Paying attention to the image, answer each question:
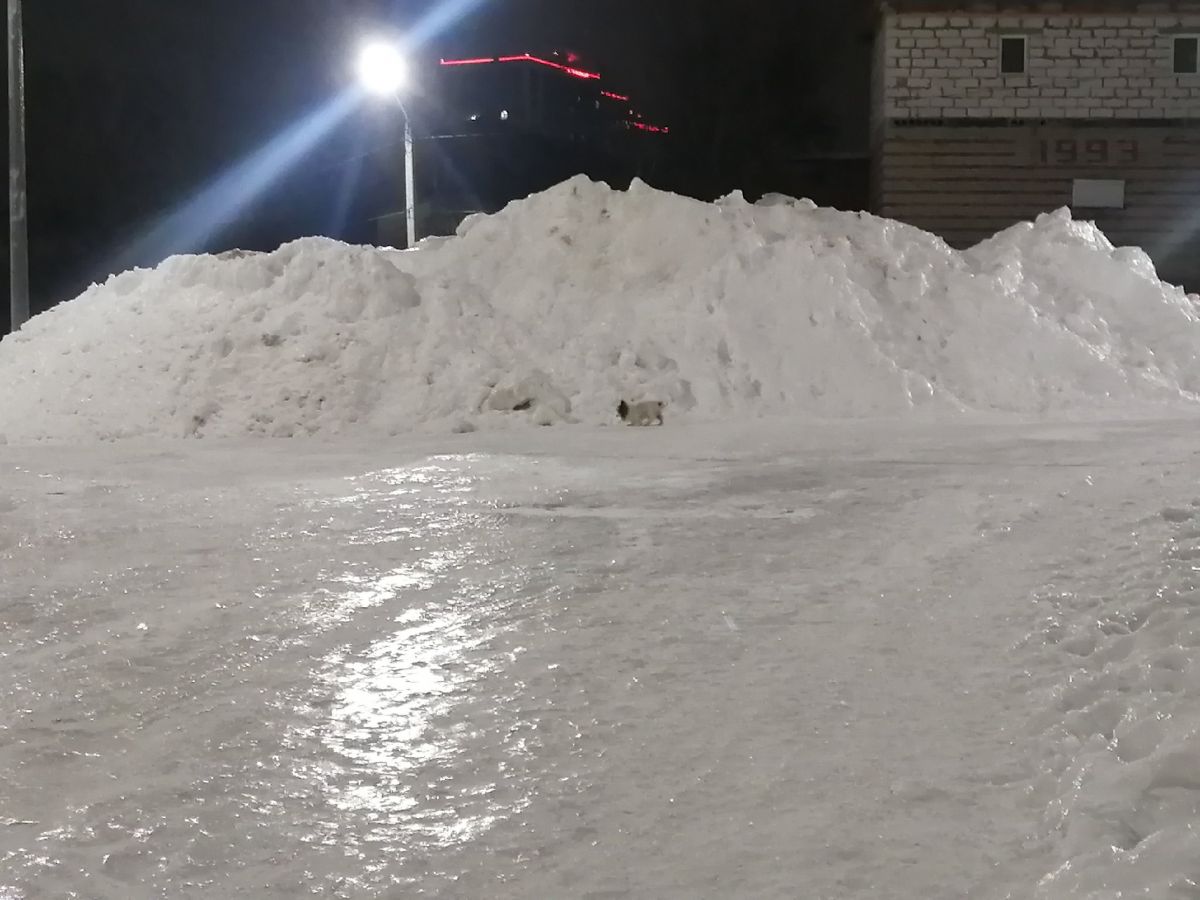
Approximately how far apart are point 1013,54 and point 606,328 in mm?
14254

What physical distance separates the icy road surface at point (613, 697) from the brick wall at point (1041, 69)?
17.5 meters

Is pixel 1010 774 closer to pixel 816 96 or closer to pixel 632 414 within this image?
pixel 632 414

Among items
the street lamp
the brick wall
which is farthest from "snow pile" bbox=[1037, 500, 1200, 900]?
the brick wall

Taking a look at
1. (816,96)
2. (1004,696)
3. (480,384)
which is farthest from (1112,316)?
(816,96)

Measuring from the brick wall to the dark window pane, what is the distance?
0.32ft

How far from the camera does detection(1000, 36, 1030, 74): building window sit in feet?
73.1

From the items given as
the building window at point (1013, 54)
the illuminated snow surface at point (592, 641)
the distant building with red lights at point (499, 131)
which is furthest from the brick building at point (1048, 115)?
the illuminated snow surface at point (592, 641)

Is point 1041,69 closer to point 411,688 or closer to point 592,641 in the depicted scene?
point 592,641

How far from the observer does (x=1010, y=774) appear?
3145mm

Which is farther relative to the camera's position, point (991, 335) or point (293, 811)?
point (991, 335)

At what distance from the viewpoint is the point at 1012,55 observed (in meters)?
22.4

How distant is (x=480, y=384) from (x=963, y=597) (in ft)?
24.4

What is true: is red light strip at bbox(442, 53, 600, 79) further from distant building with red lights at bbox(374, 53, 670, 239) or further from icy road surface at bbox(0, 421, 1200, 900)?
icy road surface at bbox(0, 421, 1200, 900)

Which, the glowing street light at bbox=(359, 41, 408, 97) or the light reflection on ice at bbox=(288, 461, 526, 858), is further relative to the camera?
the glowing street light at bbox=(359, 41, 408, 97)
